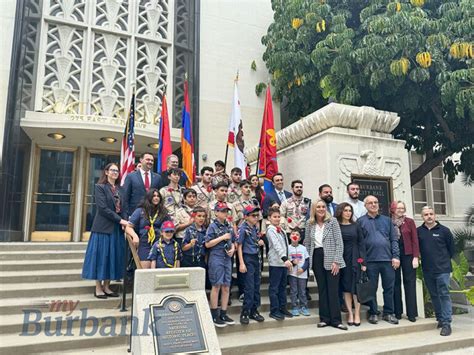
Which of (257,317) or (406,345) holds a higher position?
(257,317)

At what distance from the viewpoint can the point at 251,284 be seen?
16.0ft

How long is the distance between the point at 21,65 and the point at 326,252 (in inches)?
354

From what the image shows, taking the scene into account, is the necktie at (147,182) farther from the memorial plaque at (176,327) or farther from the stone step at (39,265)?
the memorial plaque at (176,327)

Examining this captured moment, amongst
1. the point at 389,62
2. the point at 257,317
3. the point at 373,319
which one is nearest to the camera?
the point at 257,317

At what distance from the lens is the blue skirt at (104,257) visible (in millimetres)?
5051

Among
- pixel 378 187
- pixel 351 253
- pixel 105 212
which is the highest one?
pixel 378 187

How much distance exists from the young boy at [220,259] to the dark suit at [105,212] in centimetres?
141

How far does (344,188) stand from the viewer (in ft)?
23.3

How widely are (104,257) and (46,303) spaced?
3.02ft

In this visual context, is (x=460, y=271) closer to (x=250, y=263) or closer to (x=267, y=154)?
(x=267, y=154)

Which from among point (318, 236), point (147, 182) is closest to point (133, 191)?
point (147, 182)

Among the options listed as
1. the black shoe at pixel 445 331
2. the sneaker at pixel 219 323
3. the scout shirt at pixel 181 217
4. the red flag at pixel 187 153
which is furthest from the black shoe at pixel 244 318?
the red flag at pixel 187 153

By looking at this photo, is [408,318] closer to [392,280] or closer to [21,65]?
[392,280]

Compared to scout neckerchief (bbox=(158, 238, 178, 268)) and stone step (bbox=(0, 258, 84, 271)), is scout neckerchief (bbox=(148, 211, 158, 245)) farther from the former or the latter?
stone step (bbox=(0, 258, 84, 271))
